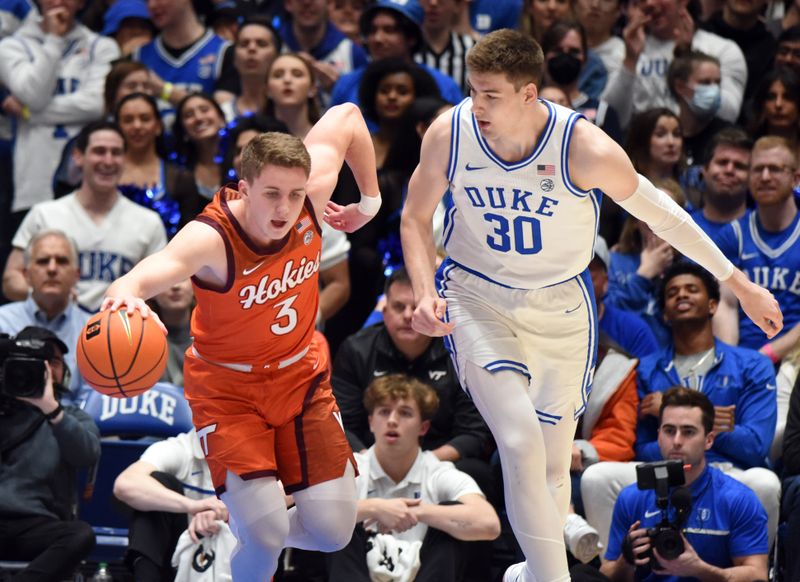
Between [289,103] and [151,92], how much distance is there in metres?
1.35

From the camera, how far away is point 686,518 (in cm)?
721

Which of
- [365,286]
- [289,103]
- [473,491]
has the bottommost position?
[473,491]

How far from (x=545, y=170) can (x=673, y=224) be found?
2.02 ft

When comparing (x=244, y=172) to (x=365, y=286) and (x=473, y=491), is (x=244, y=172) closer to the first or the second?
(x=473, y=491)

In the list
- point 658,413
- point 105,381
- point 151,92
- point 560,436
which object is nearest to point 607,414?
point 658,413

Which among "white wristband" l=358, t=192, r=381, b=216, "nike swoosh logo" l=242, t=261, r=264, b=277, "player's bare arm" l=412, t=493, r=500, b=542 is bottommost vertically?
"player's bare arm" l=412, t=493, r=500, b=542

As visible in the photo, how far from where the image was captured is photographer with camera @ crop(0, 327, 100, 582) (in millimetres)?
7219

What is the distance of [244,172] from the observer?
5715 mm

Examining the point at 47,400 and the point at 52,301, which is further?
the point at 52,301

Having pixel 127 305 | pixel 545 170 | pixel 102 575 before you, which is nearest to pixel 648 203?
pixel 545 170

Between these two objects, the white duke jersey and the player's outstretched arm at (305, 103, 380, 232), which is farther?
the player's outstretched arm at (305, 103, 380, 232)

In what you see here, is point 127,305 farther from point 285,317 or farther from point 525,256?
point 525,256

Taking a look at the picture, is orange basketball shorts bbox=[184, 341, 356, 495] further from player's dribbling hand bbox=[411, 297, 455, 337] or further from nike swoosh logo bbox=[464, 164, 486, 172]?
nike swoosh logo bbox=[464, 164, 486, 172]

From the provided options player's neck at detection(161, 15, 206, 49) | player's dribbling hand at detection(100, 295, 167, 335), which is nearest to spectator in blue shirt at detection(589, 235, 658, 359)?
player's neck at detection(161, 15, 206, 49)
